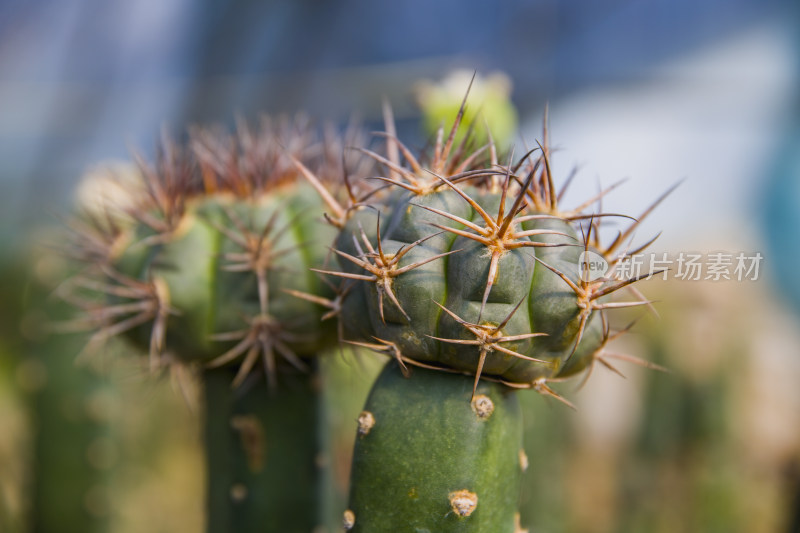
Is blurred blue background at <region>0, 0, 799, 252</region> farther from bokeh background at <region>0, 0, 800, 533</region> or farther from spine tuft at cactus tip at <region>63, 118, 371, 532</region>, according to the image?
spine tuft at cactus tip at <region>63, 118, 371, 532</region>

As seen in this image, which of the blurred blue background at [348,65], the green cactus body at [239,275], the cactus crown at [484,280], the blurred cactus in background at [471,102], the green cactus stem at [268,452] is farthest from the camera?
the blurred blue background at [348,65]

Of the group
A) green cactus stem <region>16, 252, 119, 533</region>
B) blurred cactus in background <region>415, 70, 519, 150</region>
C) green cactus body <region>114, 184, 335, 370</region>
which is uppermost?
blurred cactus in background <region>415, 70, 519, 150</region>

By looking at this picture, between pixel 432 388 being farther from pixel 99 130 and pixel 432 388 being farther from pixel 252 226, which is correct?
pixel 99 130

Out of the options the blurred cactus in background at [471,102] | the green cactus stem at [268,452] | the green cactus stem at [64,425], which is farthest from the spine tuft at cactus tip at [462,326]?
the green cactus stem at [64,425]

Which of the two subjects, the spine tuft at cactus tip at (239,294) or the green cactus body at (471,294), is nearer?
the green cactus body at (471,294)

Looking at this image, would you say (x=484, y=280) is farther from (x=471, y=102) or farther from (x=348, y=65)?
(x=348, y=65)

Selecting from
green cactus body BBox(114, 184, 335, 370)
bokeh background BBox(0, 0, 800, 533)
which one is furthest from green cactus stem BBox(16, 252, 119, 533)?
green cactus body BBox(114, 184, 335, 370)

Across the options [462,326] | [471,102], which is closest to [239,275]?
[462,326]

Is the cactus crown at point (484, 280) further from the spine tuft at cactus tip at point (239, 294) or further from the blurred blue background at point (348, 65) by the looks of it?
the blurred blue background at point (348, 65)

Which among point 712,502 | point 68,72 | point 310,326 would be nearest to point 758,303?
point 712,502
